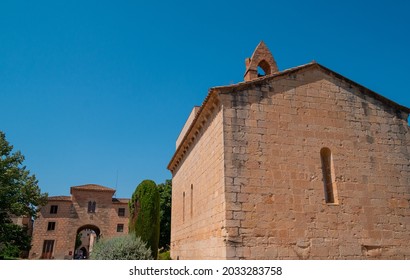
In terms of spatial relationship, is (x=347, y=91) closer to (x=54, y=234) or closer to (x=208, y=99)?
(x=208, y=99)

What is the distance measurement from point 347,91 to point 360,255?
4.69 m

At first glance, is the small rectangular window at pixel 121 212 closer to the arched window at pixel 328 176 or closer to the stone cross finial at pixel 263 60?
the stone cross finial at pixel 263 60

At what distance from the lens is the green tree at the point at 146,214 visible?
13.6 m

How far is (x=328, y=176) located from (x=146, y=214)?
27.2ft

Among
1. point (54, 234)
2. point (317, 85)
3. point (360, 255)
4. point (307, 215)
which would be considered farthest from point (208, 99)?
point (54, 234)

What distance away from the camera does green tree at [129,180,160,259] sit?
44.5 ft

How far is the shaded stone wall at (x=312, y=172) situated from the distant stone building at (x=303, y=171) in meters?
0.03

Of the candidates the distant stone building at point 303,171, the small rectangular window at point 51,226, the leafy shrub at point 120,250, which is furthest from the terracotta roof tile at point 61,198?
the distant stone building at point 303,171

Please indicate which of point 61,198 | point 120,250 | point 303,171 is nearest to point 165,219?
point 61,198

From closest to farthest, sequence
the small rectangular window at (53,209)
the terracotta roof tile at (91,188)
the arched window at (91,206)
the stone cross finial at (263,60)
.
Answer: the stone cross finial at (263,60), the small rectangular window at (53,209), the arched window at (91,206), the terracotta roof tile at (91,188)

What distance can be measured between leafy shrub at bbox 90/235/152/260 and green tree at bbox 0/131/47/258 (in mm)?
12985

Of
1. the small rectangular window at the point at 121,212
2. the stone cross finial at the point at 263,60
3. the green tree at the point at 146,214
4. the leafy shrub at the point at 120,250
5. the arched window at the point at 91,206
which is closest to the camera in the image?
the leafy shrub at the point at 120,250

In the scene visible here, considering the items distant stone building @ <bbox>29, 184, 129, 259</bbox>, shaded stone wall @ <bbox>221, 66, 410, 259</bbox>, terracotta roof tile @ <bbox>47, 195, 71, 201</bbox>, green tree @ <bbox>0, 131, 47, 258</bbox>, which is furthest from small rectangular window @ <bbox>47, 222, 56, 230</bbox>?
shaded stone wall @ <bbox>221, 66, 410, 259</bbox>

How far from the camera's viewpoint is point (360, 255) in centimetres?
780
